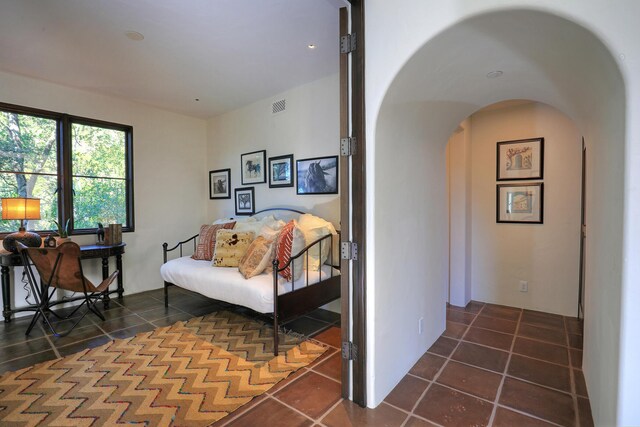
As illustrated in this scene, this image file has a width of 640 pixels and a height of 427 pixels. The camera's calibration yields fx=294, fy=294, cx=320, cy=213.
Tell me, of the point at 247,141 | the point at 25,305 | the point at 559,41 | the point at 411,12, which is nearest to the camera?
the point at 559,41


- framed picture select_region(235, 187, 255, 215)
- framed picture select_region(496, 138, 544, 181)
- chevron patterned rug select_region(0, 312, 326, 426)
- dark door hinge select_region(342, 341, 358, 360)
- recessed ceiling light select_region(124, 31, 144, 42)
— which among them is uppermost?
recessed ceiling light select_region(124, 31, 144, 42)

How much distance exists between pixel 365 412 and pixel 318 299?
116cm

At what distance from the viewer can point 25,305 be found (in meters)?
3.33

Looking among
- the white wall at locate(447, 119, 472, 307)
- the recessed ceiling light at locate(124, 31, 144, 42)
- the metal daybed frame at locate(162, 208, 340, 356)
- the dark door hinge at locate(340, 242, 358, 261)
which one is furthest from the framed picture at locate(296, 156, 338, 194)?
the recessed ceiling light at locate(124, 31, 144, 42)

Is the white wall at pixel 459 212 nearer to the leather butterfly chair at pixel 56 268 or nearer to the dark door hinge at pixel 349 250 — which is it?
the dark door hinge at pixel 349 250

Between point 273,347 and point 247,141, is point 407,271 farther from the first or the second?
point 247,141

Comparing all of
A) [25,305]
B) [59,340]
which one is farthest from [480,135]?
[25,305]

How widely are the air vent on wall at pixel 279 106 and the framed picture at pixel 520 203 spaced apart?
2.80 m

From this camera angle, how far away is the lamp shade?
111 inches

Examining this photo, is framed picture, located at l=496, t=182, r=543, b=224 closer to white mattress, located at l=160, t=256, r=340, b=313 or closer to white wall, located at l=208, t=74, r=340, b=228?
white wall, located at l=208, t=74, r=340, b=228

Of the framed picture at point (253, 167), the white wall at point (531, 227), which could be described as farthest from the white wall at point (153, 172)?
the white wall at point (531, 227)

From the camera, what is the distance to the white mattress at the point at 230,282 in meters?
2.44

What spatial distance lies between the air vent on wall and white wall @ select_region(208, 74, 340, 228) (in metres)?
0.04

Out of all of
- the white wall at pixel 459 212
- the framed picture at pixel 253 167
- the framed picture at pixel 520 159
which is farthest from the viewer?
the framed picture at pixel 253 167
